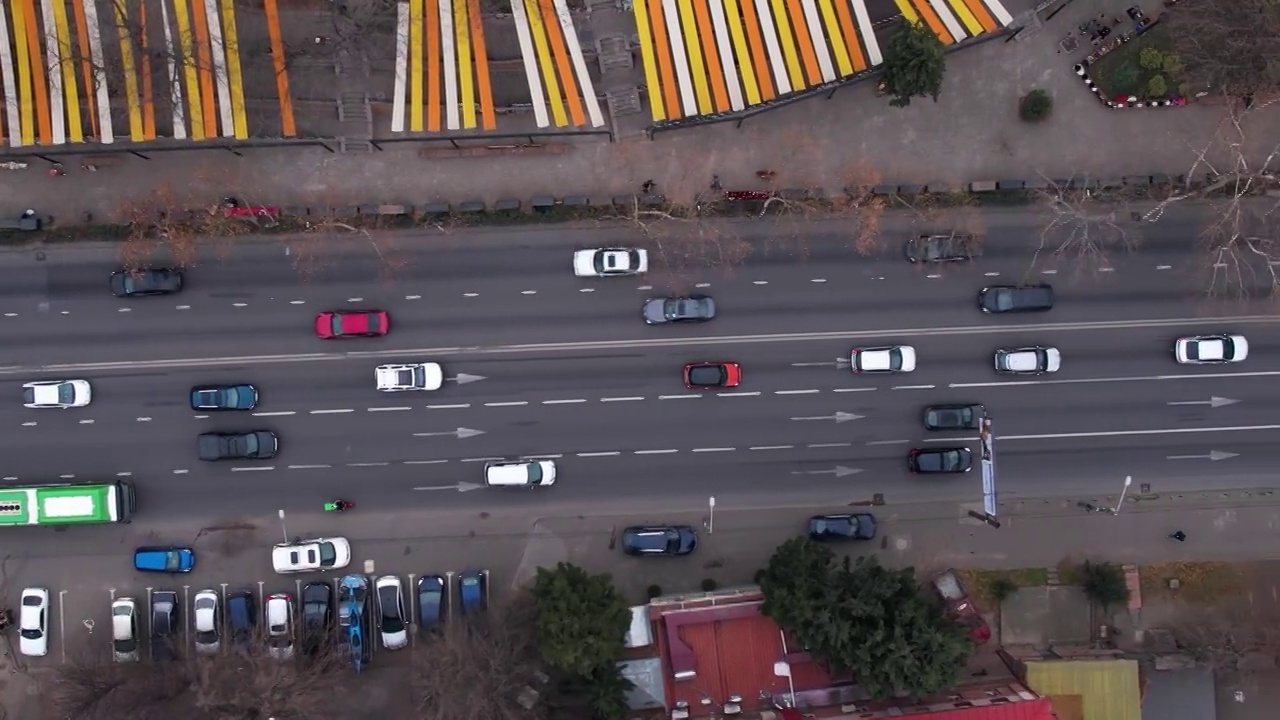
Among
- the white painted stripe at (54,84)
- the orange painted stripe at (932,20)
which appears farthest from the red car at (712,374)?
the white painted stripe at (54,84)

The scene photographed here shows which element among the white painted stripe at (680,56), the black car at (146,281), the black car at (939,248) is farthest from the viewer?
the black car at (939,248)

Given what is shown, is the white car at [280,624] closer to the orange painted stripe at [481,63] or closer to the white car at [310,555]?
the white car at [310,555]

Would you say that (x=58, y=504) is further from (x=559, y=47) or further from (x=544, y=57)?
(x=559, y=47)

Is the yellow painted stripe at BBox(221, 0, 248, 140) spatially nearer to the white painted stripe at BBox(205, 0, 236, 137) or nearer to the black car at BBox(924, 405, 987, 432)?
the white painted stripe at BBox(205, 0, 236, 137)

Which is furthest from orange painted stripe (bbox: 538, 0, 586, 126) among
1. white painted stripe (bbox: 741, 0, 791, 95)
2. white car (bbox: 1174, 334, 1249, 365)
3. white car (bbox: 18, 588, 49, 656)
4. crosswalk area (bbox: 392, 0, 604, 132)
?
white car (bbox: 18, 588, 49, 656)

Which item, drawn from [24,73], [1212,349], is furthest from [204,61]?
[1212,349]

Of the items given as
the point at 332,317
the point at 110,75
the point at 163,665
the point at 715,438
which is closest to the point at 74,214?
the point at 110,75

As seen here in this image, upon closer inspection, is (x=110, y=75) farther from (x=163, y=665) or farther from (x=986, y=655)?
(x=986, y=655)

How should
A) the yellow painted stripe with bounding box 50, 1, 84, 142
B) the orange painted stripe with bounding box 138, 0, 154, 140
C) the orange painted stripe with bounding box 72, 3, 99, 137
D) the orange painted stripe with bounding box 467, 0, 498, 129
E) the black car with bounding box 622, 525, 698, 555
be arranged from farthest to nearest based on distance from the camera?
the black car with bounding box 622, 525, 698, 555, the orange painted stripe with bounding box 467, 0, 498, 129, the orange painted stripe with bounding box 138, 0, 154, 140, the orange painted stripe with bounding box 72, 3, 99, 137, the yellow painted stripe with bounding box 50, 1, 84, 142
